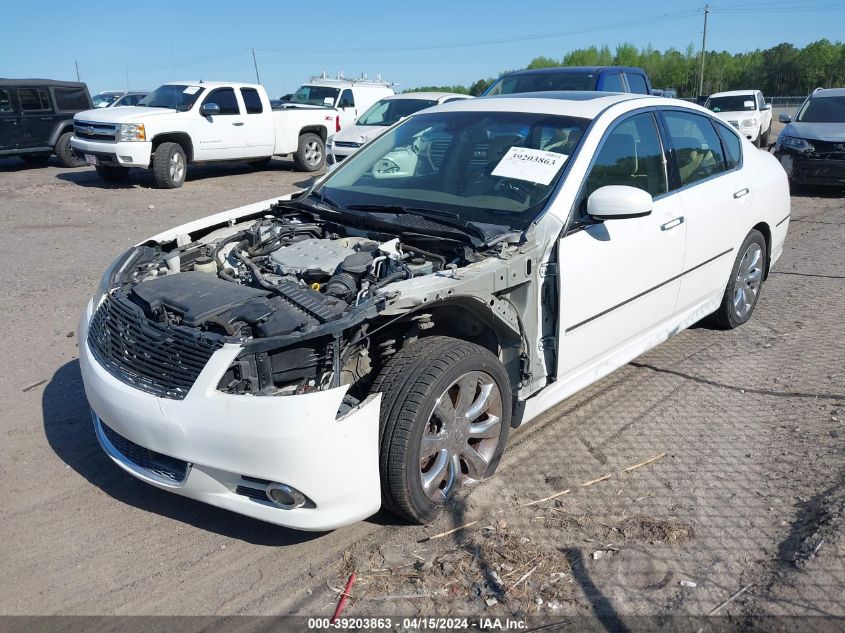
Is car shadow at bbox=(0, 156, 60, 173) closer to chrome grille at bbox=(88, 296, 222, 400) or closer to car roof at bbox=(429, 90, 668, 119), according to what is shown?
car roof at bbox=(429, 90, 668, 119)

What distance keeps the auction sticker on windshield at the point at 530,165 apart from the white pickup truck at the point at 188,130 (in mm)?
10092

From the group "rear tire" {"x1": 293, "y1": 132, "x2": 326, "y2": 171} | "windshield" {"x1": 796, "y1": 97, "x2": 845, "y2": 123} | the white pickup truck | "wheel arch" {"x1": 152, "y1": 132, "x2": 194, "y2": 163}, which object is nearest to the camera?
"windshield" {"x1": 796, "y1": 97, "x2": 845, "y2": 123}

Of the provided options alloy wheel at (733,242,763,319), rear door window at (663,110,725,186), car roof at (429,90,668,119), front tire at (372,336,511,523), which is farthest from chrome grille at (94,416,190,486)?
alloy wheel at (733,242,763,319)

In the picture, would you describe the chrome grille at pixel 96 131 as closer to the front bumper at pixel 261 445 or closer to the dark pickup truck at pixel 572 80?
the dark pickup truck at pixel 572 80

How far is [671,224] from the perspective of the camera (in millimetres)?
4172

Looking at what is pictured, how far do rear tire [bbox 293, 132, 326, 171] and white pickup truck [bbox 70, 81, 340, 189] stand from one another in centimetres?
3

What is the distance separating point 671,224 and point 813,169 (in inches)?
366

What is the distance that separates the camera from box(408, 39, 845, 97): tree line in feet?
215

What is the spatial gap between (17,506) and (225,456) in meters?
1.39

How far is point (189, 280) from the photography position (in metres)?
3.33

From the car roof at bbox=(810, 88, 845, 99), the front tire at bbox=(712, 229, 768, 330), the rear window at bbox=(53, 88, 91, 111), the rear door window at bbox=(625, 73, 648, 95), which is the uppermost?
the rear window at bbox=(53, 88, 91, 111)

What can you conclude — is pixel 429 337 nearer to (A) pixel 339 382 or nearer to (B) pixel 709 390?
(A) pixel 339 382

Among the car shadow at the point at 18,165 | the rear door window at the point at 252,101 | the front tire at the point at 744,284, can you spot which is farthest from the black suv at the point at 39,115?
the front tire at the point at 744,284

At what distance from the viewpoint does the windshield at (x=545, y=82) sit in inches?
402
